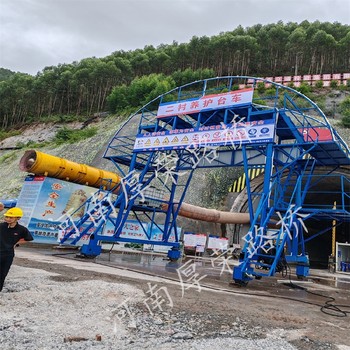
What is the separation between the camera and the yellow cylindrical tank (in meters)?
15.7

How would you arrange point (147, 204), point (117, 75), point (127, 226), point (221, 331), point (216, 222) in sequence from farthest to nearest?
point (117, 75) < point (216, 222) < point (127, 226) < point (147, 204) < point (221, 331)

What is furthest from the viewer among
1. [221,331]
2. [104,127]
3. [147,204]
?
[104,127]

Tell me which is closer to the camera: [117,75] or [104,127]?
[104,127]

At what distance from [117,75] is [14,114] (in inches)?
875

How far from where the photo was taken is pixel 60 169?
16.3 metres

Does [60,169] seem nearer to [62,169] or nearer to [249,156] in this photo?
[62,169]

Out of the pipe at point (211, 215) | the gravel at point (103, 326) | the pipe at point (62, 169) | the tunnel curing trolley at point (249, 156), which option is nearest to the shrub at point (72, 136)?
the pipe at point (211, 215)

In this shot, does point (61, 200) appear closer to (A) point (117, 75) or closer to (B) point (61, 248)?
(B) point (61, 248)

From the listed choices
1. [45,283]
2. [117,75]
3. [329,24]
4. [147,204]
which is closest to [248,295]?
[45,283]

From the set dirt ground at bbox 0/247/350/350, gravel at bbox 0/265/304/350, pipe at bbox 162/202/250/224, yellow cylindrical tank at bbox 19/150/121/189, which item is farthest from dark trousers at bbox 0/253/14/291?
pipe at bbox 162/202/250/224

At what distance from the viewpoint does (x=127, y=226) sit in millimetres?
19578

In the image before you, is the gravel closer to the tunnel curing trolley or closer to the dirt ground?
the dirt ground

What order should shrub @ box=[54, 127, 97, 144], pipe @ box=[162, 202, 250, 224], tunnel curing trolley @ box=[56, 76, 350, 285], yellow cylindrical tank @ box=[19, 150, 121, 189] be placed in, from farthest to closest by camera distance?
shrub @ box=[54, 127, 97, 144]
pipe @ box=[162, 202, 250, 224]
yellow cylindrical tank @ box=[19, 150, 121, 189]
tunnel curing trolley @ box=[56, 76, 350, 285]

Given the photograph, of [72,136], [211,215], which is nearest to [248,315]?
[211,215]
